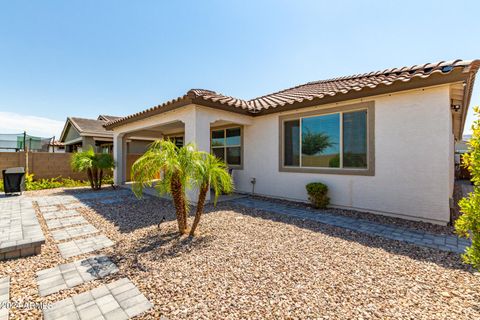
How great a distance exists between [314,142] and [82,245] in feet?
22.5

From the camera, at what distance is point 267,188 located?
861cm

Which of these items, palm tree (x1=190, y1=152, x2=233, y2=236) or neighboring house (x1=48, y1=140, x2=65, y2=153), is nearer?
palm tree (x1=190, y1=152, x2=233, y2=236)

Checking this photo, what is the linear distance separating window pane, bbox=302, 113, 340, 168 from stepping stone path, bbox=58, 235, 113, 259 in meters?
6.22

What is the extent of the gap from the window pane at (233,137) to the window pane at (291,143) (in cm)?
251

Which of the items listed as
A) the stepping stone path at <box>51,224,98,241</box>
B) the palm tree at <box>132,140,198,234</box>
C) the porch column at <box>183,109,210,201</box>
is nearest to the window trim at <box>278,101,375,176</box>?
the porch column at <box>183,109,210,201</box>

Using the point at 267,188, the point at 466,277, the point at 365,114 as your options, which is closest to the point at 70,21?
the point at 267,188

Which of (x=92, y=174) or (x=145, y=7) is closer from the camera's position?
(x=145, y=7)

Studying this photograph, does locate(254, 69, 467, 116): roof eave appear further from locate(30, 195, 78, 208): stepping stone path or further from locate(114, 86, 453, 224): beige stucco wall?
locate(30, 195, 78, 208): stepping stone path

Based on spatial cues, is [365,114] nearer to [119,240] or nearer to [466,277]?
[466,277]

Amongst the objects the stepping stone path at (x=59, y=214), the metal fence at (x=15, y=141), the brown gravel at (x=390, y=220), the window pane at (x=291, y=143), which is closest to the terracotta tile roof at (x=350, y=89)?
the window pane at (x=291, y=143)

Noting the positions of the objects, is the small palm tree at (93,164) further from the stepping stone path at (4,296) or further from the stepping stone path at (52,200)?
the stepping stone path at (4,296)

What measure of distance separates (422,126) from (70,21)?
40.9ft

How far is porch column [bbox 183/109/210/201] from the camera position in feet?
23.1

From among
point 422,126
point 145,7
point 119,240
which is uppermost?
point 145,7
